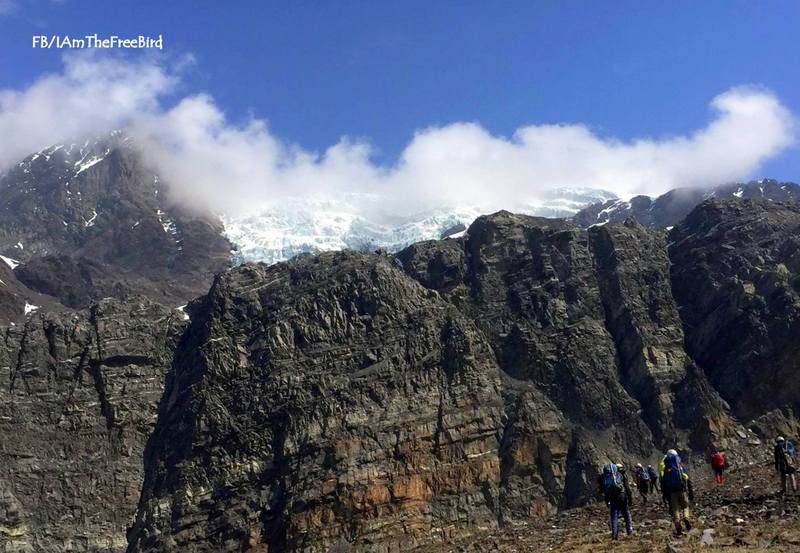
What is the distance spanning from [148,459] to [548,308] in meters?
58.2

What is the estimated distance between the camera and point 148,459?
113062 mm

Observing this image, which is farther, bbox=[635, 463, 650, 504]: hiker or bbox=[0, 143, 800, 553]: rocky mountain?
bbox=[0, 143, 800, 553]: rocky mountain

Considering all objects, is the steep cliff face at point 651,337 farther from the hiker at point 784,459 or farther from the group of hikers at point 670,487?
the group of hikers at point 670,487

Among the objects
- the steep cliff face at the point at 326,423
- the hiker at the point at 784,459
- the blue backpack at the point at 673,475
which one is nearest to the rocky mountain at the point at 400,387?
the steep cliff face at the point at 326,423

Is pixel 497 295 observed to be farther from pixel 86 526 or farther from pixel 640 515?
pixel 640 515

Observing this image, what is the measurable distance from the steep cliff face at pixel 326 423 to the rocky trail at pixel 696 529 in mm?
48704

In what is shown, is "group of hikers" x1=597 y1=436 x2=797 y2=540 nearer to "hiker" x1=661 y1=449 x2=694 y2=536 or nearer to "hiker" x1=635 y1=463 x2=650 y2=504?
"hiker" x1=661 y1=449 x2=694 y2=536

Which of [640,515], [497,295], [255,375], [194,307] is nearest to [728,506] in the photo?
[640,515]

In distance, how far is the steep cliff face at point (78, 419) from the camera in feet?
354

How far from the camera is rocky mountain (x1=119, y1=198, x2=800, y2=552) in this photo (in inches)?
3755

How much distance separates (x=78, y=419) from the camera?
117688mm

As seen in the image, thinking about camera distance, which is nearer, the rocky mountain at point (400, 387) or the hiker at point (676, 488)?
the hiker at point (676, 488)

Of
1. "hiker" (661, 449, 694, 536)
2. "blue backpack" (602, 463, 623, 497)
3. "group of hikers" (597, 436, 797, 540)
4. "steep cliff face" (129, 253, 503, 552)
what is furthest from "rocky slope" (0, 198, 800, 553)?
"hiker" (661, 449, 694, 536)

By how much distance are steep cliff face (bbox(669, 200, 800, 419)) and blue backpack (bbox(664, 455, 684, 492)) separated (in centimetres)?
8237
